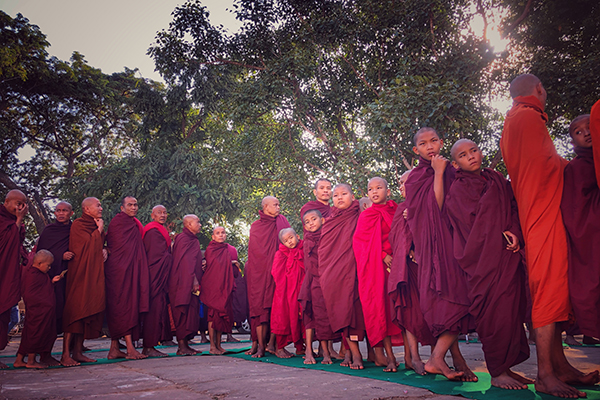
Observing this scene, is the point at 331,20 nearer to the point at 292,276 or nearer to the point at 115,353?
the point at 292,276

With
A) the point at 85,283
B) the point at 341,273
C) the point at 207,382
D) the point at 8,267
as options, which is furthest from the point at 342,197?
the point at 8,267

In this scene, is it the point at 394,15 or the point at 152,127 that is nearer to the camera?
the point at 394,15

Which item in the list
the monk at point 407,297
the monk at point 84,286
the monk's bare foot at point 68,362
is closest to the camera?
the monk at point 407,297

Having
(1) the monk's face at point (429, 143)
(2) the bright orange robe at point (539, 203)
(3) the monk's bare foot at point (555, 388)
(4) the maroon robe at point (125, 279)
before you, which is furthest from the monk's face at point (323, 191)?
(3) the monk's bare foot at point (555, 388)

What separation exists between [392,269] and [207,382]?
1.89 meters

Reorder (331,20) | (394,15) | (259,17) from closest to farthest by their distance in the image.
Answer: (394,15), (331,20), (259,17)

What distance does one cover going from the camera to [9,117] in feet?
59.2

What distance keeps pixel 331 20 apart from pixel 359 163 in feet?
11.8

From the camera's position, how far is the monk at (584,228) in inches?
111

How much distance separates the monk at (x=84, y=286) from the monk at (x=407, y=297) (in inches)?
157

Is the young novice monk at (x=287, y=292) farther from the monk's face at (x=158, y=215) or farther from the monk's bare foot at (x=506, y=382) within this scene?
the monk's bare foot at (x=506, y=382)

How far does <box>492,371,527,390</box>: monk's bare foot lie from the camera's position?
10.0 ft

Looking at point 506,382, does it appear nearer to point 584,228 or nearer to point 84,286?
point 584,228

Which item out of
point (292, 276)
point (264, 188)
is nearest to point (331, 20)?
point (264, 188)
